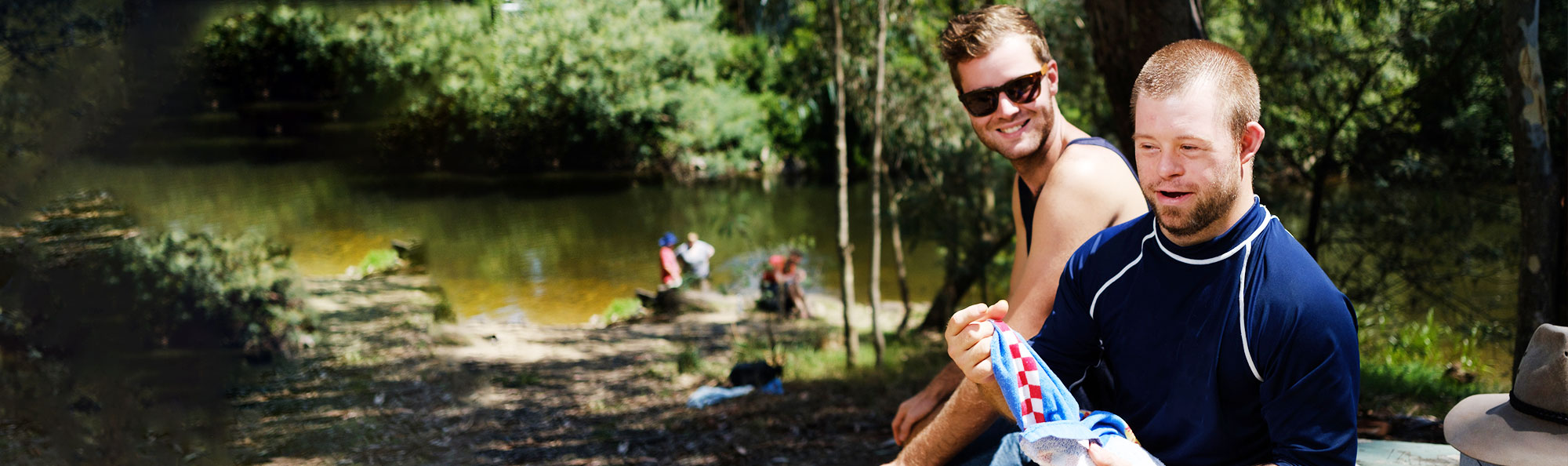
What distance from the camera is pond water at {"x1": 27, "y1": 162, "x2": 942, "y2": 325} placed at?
546 cm

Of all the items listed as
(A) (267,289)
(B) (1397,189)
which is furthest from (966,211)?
(A) (267,289)

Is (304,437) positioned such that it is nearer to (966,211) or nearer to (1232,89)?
(1232,89)

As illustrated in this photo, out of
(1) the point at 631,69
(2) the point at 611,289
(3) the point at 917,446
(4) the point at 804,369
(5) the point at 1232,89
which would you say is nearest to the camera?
(5) the point at 1232,89

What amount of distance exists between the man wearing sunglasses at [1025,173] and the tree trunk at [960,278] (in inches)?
266

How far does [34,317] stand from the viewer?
3904 mm

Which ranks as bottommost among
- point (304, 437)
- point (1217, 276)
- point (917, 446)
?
point (304, 437)

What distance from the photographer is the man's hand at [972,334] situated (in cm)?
139

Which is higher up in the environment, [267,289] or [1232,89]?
[1232,89]

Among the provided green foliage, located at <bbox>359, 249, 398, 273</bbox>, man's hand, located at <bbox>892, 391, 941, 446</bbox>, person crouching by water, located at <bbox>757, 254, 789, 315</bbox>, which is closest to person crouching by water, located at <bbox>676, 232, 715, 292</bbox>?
person crouching by water, located at <bbox>757, 254, 789, 315</bbox>

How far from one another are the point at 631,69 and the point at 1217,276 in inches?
744

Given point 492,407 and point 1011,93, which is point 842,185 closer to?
point 492,407

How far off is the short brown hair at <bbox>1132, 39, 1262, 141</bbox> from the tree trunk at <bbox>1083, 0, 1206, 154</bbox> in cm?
198

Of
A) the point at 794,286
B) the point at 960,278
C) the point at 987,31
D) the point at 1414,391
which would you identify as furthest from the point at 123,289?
the point at 794,286

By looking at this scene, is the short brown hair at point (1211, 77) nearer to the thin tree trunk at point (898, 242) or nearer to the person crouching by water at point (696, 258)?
the thin tree trunk at point (898, 242)
